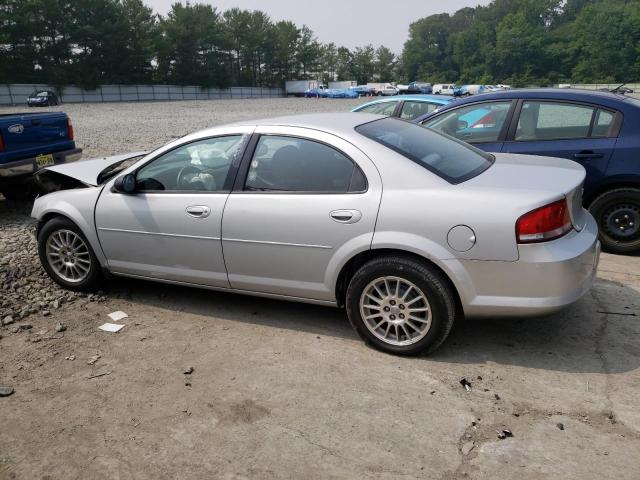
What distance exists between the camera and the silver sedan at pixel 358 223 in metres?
3.32

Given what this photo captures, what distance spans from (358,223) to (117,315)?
7.63 feet

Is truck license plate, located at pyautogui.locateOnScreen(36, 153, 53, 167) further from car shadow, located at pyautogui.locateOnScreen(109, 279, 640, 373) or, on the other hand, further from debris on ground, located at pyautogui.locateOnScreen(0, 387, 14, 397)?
debris on ground, located at pyautogui.locateOnScreen(0, 387, 14, 397)

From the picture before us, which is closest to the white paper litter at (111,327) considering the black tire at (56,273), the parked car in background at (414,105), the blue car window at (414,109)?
the black tire at (56,273)

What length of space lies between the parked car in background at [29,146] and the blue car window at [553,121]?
20.8ft

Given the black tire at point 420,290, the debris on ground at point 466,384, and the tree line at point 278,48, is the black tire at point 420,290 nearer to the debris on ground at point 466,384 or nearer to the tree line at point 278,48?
the debris on ground at point 466,384

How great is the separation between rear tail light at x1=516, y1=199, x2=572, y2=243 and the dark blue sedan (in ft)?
8.27

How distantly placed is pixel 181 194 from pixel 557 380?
300 cm

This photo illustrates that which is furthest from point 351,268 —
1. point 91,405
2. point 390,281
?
point 91,405

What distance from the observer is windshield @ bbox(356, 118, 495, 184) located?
3688 mm

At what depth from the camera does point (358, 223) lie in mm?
3574

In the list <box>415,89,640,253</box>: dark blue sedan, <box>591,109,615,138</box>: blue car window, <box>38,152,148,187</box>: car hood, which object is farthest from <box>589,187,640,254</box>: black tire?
<box>38,152,148,187</box>: car hood

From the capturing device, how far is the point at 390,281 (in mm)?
3594

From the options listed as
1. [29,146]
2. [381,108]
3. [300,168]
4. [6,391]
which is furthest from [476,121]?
[29,146]

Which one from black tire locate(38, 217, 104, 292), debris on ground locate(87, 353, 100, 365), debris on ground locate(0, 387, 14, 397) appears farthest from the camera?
black tire locate(38, 217, 104, 292)
